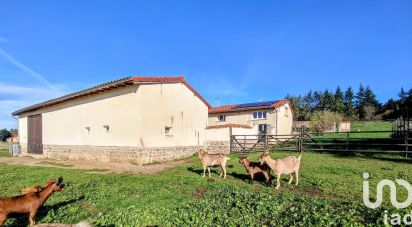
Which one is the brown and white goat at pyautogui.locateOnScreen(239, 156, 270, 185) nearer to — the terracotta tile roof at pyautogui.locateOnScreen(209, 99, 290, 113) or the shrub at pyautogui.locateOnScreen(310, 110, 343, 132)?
the terracotta tile roof at pyautogui.locateOnScreen(209, 99, 290, 113)

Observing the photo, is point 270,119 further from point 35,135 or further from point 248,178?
point 35,135

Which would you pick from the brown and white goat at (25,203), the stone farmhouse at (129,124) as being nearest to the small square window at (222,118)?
the stone farmhouse at (129,124)

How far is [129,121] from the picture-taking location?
1720 centimetres

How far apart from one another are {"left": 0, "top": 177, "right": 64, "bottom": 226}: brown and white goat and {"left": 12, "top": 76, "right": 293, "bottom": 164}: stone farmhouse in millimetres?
10159

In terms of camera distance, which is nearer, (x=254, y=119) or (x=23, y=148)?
(x=23, y=148)

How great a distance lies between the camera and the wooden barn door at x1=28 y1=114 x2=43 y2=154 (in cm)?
2564

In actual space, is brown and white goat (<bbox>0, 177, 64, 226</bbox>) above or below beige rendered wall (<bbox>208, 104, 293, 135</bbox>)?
below

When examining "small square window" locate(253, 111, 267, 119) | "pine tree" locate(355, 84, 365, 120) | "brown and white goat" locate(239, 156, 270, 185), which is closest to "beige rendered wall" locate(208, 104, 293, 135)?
"small square window" locate(253, 111, 267, 119)

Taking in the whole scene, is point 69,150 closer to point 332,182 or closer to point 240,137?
point 240,137

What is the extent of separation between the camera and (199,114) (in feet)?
73.2

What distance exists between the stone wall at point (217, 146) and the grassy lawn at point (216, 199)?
8927 millimetres

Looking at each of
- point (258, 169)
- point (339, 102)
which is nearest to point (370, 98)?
point (339, 102)

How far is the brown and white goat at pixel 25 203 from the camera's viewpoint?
5.64 metres

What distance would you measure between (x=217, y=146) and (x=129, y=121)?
8225mm
